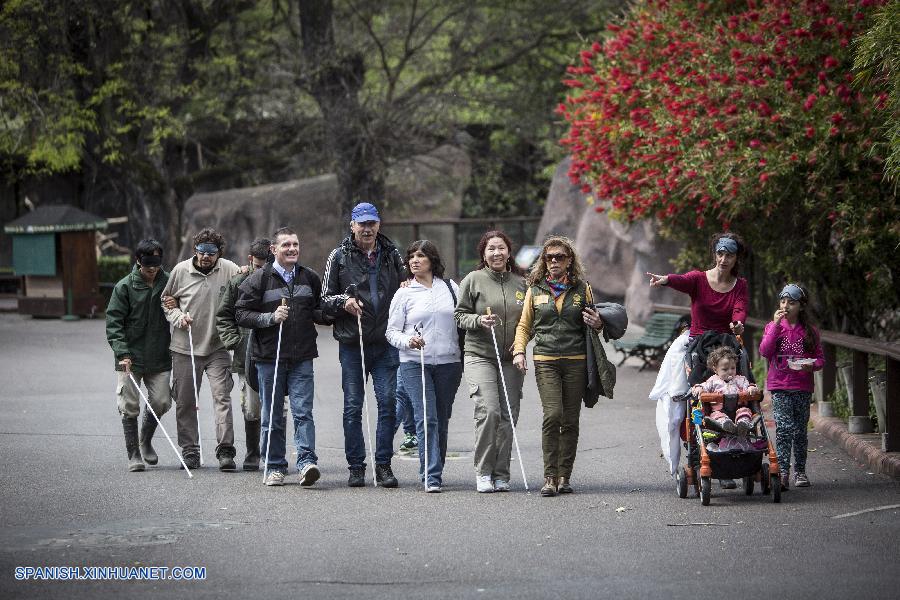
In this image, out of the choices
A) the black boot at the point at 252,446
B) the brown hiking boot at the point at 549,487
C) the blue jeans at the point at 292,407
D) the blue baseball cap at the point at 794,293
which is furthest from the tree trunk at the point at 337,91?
the brown hiking boot at the point at 549,487

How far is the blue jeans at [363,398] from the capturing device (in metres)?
9.92

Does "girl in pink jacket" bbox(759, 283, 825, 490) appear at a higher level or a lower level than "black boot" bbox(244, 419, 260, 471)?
higher

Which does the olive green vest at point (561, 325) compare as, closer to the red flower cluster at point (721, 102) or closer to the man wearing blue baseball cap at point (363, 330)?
the man wearing blue baseball cap at point (363, 330)

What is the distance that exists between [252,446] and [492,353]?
Answer: 2331mm

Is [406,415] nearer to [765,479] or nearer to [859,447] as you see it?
[765,479]

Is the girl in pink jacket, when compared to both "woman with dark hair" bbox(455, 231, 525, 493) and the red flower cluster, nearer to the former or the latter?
"woman with dark hair" bbox(455, 231, 525, 493)

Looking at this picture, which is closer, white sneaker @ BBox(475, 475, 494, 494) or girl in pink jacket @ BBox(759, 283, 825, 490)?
white sneaker @ BBox(475, 475, 494, 494)

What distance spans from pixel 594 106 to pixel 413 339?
26.5 ft

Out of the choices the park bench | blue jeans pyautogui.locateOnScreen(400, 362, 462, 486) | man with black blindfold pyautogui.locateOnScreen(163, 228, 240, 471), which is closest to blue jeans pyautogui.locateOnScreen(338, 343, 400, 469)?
blue jeans pyautogui.locateOnScreen(400, 362, 462, 486)

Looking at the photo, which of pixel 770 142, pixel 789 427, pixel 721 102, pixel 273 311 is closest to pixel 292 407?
pixel 273 311

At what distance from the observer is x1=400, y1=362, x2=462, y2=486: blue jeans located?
9.76 m

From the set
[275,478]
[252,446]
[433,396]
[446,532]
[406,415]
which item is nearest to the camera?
[446,532]

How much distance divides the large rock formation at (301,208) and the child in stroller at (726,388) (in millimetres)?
20301

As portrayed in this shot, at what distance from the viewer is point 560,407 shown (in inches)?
373
